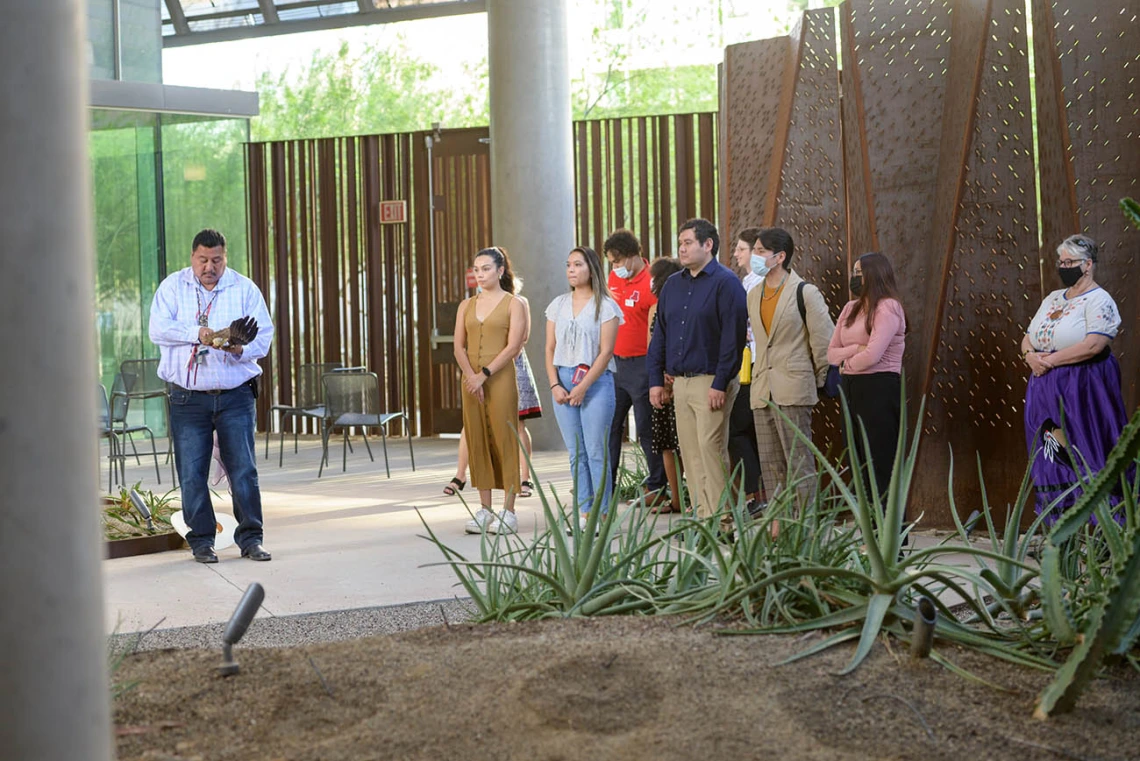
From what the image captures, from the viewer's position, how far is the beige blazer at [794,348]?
6.52m

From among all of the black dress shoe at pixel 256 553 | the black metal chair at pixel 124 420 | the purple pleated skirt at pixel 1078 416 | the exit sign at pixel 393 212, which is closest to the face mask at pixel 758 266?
the purple pleated skirt at pixel 1078 416

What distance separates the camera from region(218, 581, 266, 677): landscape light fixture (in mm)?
2670

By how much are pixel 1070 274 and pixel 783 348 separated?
139 centimetres

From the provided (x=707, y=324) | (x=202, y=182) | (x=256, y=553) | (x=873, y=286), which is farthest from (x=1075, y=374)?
(x=202, y=182)

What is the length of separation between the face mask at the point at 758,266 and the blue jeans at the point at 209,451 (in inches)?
106

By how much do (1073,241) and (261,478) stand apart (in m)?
6.71

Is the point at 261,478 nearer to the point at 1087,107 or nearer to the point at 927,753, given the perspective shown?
the point at 1087,107

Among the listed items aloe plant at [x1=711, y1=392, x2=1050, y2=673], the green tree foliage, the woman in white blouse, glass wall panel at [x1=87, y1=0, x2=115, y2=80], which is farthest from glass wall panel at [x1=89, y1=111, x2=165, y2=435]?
the green tree foliage

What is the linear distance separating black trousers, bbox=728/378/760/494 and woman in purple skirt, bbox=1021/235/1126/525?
6.04 feet

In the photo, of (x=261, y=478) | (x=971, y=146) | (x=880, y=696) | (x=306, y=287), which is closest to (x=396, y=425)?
(x=306, y=287)

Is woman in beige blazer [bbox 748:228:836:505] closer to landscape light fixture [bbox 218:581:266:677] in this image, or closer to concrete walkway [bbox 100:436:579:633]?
concrete walkway [bbox 100:436:579:633]

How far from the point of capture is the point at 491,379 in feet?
23.4

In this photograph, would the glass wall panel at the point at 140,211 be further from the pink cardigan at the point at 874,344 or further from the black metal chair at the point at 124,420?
the pink cardigan at the point at 874,344

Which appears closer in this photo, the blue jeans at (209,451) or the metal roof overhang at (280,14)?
the blue jeans at (209,451)
